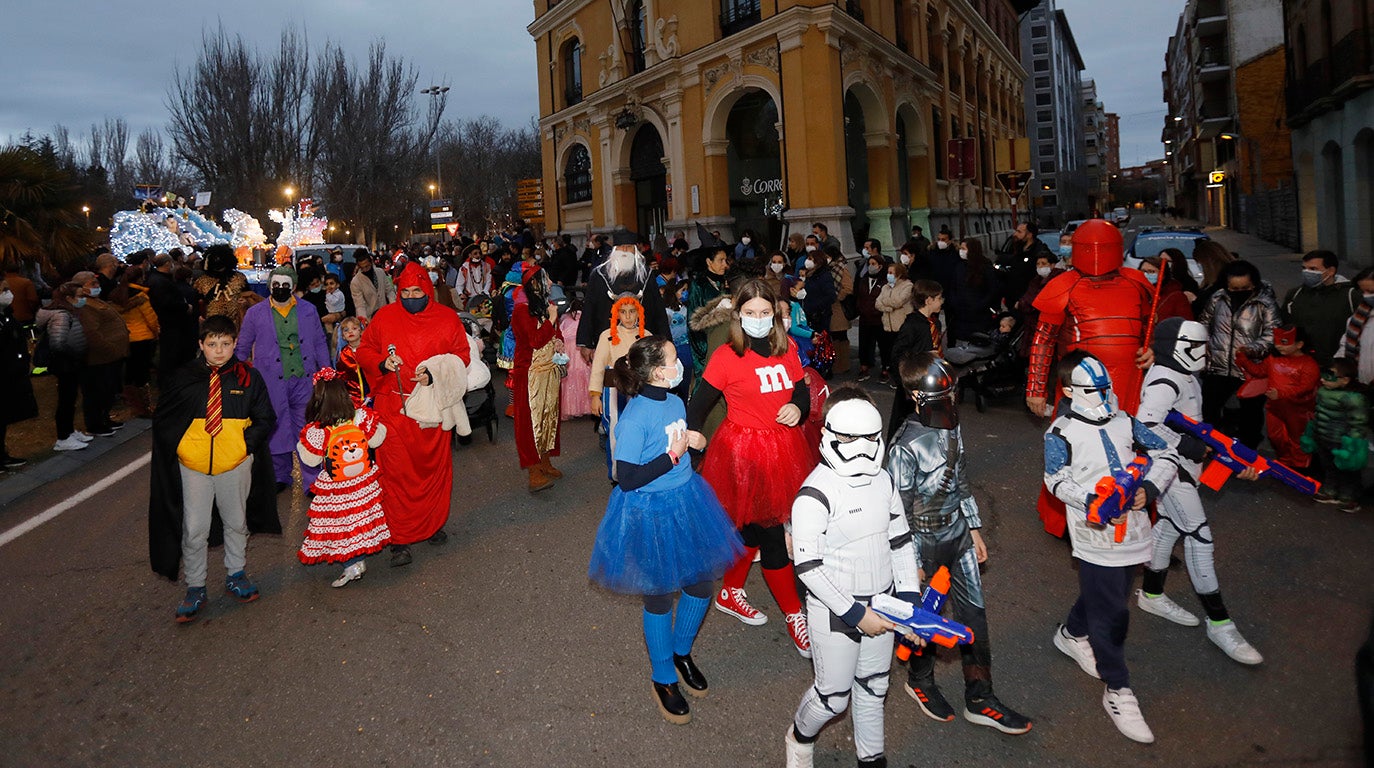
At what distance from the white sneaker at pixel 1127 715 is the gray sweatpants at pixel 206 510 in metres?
4.99

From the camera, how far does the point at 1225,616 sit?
420cm

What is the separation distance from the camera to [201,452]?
5.12m

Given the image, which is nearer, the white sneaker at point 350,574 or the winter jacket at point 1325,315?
the white sneaker at point 350,574

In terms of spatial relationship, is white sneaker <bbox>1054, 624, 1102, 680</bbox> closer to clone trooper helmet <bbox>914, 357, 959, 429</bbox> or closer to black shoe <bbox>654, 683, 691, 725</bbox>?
clone trooper helmet <bbox>914, 357, 959, 429</bbox>

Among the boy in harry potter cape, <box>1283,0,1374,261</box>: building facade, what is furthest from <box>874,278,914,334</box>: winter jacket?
<box>1283,0,1374,261</box>: building facade

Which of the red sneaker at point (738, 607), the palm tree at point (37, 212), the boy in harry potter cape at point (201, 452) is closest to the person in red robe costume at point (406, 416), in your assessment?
the boy in harry potter cape at point (201, 452)

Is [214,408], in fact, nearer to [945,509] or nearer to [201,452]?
[201,452]

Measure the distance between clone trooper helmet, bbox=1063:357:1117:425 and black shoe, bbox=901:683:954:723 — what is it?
141cm

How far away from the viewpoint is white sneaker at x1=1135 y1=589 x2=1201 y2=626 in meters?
4.52

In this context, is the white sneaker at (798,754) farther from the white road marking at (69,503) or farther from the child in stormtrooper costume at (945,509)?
the white road marking at (69,503)

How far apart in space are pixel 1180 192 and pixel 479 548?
98.6m

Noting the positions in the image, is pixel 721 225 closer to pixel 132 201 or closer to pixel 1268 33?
pixel 1268 33

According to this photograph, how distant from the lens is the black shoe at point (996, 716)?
141 inches

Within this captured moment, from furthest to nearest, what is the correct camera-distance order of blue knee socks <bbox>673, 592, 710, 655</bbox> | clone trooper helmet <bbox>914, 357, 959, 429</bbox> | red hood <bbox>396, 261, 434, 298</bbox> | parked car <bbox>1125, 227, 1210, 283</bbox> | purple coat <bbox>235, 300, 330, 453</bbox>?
parked car <bbox>1125, 227, 1210, 283</bbox> < purple coat <bbox>235, 300, 330, 453</bbox> < red hood <bbox>396, 261, 434, 298</bbox> < blue knee socks <bbox>673, 592, 710, 655</bbox> < clone trooper helmet <bbox>914, 357, 959, 429</bbox>
